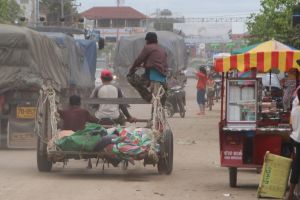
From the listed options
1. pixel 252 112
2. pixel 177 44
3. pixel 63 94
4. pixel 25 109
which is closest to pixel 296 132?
pixel 252 112

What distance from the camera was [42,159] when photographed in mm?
14406

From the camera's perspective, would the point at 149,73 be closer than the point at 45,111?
No

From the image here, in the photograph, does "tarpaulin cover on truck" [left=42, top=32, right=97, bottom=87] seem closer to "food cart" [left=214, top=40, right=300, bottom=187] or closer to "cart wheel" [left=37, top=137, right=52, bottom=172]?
"cart wheel" [left=37, top=137, right=52, bottom=172]

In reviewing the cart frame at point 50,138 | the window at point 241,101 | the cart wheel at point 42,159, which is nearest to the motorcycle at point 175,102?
the cart frame at point 50,138

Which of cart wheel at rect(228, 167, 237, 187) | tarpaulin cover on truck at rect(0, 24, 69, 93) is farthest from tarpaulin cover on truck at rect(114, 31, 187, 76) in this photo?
cart wheel at rect(228, 167, 237, 187)

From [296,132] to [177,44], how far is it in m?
27.5

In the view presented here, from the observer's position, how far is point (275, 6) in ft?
102

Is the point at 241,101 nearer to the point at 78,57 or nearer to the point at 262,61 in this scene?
the point at 262,61

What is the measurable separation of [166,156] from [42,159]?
2077 millimetres

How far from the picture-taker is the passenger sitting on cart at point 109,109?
15492 mm

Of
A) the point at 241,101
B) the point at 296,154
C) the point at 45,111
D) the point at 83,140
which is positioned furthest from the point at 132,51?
the point at 296,154

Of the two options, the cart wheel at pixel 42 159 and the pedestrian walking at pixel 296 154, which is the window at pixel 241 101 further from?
the cart wheel at pixel 42 159

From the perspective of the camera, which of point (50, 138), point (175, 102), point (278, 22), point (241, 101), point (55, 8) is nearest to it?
point (241, 101)

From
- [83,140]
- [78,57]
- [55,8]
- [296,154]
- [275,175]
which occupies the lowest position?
[275,175]
